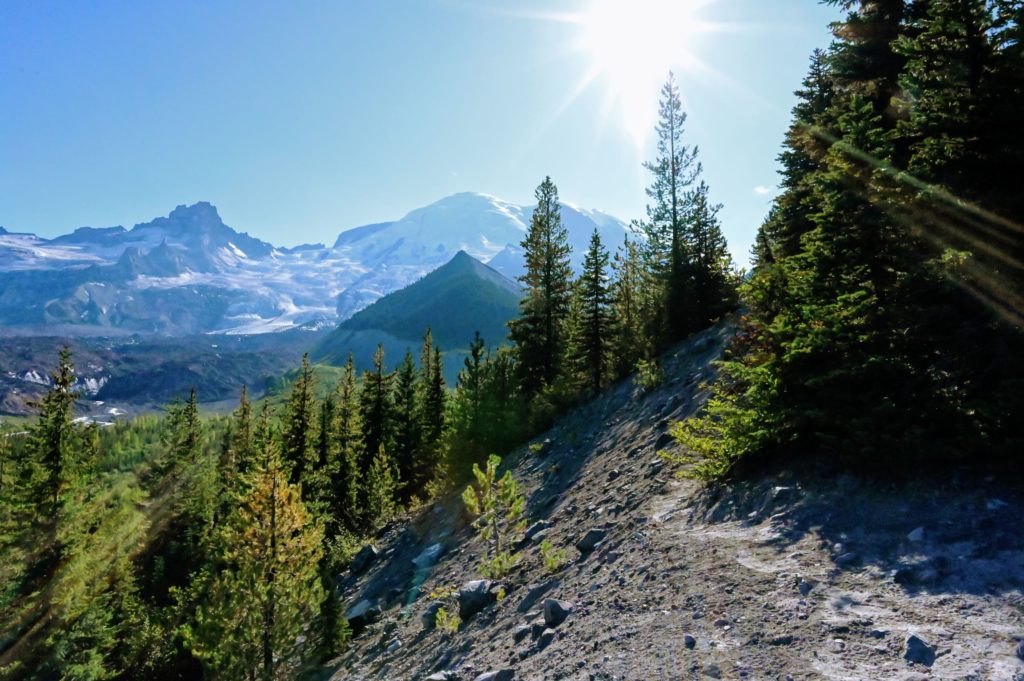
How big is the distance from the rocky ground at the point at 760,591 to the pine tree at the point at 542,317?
24.7 meters

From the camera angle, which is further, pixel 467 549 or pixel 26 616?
pixel 26 616

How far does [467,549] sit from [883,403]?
13015 millimetres

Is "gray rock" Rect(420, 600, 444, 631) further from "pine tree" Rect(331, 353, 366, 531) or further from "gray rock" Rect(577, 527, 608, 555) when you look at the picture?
"pine tree" Rect(331, 353, 366, 531)

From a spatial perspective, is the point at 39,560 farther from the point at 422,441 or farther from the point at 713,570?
the point at 713,570

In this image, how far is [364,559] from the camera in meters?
25.7

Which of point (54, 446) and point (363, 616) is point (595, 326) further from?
point (54, 446)

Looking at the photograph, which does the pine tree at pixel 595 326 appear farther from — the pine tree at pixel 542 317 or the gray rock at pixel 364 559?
the gray rock at pixel 364 559

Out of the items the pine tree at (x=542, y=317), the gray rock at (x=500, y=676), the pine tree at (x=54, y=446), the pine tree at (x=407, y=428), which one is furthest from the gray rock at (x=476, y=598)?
the pine tree at (x=54, y=446)

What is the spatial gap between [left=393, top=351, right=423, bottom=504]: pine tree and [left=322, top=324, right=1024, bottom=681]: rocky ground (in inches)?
1294

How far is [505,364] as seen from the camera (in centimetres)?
3844

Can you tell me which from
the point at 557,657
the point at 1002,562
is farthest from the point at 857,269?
the point at 557,657

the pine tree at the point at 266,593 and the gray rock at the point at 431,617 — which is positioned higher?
Result: the gray rock at the point at 431,617

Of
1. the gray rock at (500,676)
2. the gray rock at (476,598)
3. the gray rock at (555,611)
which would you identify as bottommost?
the gray rock at (476,598)

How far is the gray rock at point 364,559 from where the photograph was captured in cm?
2516
